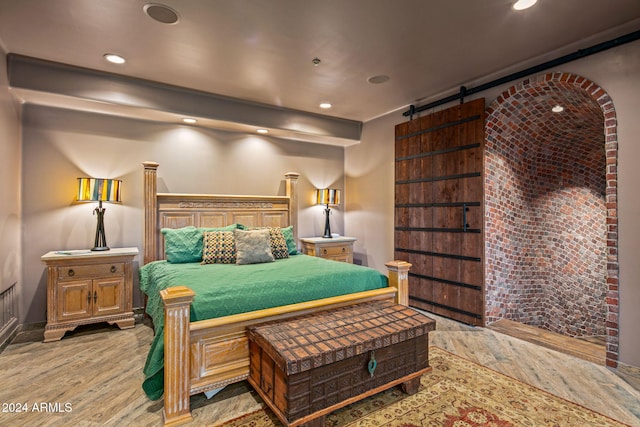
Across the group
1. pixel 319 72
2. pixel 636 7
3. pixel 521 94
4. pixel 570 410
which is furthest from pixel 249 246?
pixel 636 7

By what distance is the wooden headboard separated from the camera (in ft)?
11.8

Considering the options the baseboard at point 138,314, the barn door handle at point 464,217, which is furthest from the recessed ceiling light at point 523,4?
the baseboard at point 138,314

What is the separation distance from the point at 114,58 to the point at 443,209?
12.4 feet

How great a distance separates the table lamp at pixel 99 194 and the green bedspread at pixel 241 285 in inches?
29.4

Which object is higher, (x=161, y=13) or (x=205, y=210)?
(x=161, y=13)

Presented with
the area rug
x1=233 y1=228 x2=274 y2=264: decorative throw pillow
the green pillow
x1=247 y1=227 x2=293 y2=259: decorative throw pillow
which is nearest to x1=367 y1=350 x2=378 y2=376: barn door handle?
the area rug

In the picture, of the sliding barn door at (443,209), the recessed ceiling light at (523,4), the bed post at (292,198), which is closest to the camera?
the recessed ceiling light at (523,4)

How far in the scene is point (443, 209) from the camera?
3697mm

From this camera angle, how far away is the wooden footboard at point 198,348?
1.79m

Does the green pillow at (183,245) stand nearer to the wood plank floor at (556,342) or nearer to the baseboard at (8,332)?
the baseboard at (8,332)

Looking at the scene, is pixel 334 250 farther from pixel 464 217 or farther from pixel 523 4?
pixel 523 4

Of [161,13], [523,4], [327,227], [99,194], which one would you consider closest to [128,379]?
[99,194]

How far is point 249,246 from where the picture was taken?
10.5ft

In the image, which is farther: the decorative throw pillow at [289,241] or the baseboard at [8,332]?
the decorative throw pillow at [289,241]
